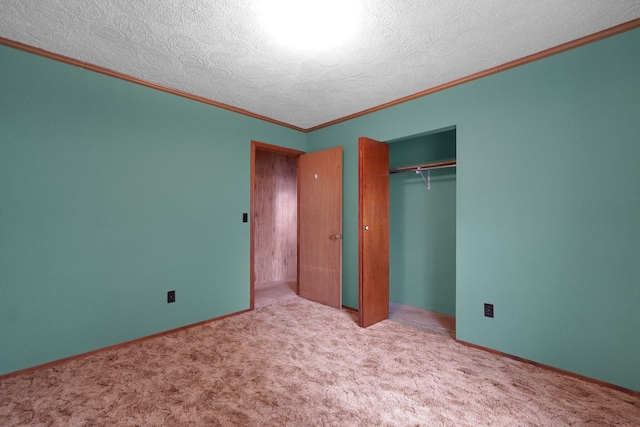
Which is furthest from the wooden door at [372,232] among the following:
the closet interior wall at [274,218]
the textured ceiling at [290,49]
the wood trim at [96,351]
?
the closet interior wall at [274,218]

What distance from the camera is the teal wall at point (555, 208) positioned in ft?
6.04

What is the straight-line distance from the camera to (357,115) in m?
3.42

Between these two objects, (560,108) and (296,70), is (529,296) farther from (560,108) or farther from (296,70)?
(296,70)

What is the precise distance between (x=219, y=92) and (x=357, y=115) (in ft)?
5.23

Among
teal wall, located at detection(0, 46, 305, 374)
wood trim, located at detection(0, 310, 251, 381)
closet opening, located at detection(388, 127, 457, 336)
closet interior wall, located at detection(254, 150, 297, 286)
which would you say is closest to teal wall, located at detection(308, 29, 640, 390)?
closet opening, located at detection(388, 127, 457, 336)

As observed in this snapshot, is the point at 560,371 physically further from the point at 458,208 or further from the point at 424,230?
the point at 424,230

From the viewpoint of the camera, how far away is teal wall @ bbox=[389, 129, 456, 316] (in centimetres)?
324

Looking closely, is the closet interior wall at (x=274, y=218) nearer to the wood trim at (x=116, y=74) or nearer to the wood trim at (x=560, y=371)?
the wood trim at (x=116, y=74)

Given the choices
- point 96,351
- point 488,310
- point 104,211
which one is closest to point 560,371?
point 488,310

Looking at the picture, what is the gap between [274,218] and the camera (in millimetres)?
4988

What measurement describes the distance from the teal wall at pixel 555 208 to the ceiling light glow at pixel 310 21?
135cm

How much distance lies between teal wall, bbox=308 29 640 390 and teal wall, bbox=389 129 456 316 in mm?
704

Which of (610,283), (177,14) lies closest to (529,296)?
(610,283)

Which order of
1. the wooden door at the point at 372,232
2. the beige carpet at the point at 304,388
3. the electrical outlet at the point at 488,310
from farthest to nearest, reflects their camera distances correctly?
the wooden door at the point at 372,232, the electrical outlet at the point at 488,310, the beige carpet at the point at 304,388
